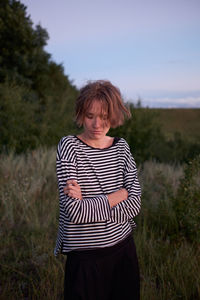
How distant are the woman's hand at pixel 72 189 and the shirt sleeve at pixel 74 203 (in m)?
0.02

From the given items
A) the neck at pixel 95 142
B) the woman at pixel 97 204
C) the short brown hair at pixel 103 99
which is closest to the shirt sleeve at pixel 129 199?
the woman at pixel 97 204

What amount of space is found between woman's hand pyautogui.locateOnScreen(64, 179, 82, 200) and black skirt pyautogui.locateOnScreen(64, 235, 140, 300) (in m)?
0.34

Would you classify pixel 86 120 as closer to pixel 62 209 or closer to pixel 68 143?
pixel 68 143

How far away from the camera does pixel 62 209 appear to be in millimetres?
1714

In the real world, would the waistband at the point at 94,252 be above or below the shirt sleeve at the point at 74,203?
below

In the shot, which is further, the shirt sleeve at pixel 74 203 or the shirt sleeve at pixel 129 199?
the shirt sleeve at pixel 129 199

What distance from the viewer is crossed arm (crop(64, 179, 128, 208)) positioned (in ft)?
5.25
